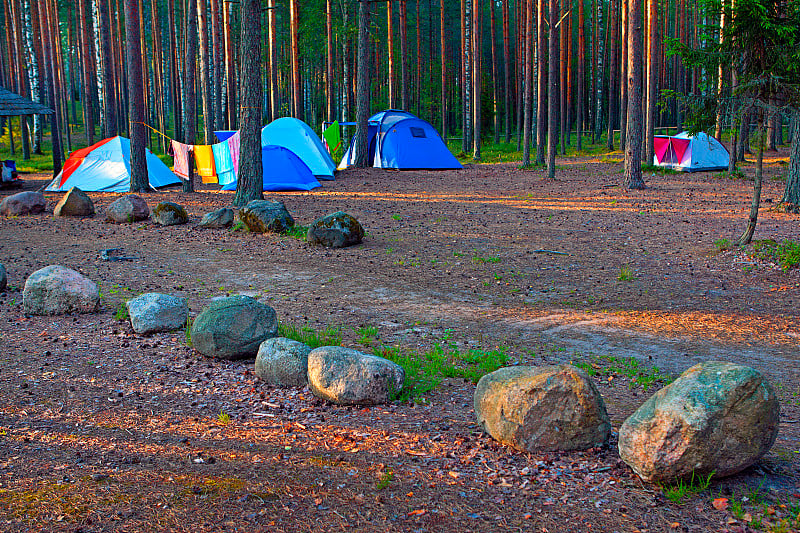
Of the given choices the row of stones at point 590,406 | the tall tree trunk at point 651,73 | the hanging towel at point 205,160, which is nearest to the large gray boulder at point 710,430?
the row of stones at point 590,406

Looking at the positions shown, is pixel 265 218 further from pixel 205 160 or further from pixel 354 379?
pixel 354 379

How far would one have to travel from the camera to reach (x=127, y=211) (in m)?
13.7

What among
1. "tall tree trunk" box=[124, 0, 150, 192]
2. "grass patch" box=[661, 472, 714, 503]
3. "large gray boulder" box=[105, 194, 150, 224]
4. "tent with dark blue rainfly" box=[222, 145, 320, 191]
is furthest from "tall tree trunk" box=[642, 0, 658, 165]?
"grass patch" box=[661, 472, 714, 503]

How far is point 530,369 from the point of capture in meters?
4.12

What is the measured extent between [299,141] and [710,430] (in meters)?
20.1

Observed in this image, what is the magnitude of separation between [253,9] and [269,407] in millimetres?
11299

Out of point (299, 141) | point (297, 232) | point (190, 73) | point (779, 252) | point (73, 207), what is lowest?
point (779, 252)

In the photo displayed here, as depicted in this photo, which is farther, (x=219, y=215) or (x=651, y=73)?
(x=651, y=73)

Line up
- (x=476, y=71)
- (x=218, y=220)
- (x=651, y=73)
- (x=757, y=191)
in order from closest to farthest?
(x=757, y=191), (x=218, y=220), (x=651, y=73), (x=476, y=71)

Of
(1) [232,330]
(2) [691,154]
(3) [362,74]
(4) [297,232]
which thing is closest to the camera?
(1) [232,330]

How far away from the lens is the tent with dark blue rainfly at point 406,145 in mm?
25922

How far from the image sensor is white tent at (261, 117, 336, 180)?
21.8 m

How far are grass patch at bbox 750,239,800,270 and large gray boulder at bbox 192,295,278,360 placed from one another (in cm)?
727

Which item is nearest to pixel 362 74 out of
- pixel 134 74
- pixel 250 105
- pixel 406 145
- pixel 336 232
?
pixel 406 145
